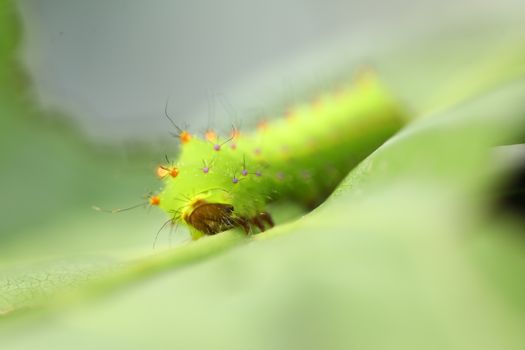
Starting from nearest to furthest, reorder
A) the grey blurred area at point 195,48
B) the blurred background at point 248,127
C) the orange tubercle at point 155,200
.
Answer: the blurred background at point 248,127 → the orange tubercle at point 155,200 → the grey blurred area at point 195,48

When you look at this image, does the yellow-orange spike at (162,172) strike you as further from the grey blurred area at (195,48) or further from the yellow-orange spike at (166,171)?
the grey blurred area at (195,48)

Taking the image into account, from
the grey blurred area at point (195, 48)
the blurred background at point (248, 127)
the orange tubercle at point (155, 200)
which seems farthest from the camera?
the grey blurred area at point (195, 48)

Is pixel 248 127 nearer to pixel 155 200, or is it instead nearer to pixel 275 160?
pixel 275 160

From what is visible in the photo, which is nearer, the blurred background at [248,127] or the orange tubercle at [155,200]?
the blurred background at [248,127]

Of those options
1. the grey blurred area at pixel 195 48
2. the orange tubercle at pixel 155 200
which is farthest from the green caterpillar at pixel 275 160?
the grey blurred area at pixel 195 48

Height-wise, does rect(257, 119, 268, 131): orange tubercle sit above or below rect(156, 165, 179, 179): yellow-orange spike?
above

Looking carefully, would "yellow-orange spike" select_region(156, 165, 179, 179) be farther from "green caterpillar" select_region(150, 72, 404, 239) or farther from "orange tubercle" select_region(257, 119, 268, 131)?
"orange tubercle" select_region(257, 119, 268, 131)

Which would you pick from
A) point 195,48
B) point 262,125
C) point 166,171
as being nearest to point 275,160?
point 262,125

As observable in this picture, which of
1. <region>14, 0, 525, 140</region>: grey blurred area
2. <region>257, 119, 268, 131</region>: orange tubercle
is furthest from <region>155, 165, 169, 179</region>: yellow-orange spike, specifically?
<region>257, 119, 268, 131</region>: orange tubercle
